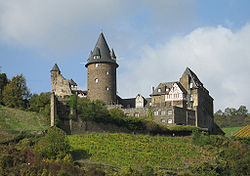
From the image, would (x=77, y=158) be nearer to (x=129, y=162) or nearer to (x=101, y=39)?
(x=129, y=162)

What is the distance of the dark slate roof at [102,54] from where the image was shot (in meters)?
64.2

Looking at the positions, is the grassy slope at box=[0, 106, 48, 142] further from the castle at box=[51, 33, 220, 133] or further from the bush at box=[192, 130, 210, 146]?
the bush at box=[192, 130, 210, 146]

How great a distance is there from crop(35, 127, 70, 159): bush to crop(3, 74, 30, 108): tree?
12359mm

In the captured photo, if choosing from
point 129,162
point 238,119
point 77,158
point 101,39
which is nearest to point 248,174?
point 129,162

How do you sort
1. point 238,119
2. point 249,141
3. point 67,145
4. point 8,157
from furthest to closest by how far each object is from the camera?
point 238,119, point 249,141, point 67,145, point 8,157

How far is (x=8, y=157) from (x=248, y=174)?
2252 cm

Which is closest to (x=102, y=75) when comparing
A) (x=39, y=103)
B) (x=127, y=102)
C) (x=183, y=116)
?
(x=127, y=102)

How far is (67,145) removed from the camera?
132 feet

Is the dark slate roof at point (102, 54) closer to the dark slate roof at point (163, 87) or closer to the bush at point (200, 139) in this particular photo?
the dark slate roof at point (163, 87)

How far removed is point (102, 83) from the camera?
63094 millimetres

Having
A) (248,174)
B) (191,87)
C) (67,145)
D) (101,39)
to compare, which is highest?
(101,39)

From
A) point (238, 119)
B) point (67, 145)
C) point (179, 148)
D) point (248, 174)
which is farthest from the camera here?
point (238, 119)

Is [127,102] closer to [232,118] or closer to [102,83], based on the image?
[102,83]

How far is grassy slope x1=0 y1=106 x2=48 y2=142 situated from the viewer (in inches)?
1750
